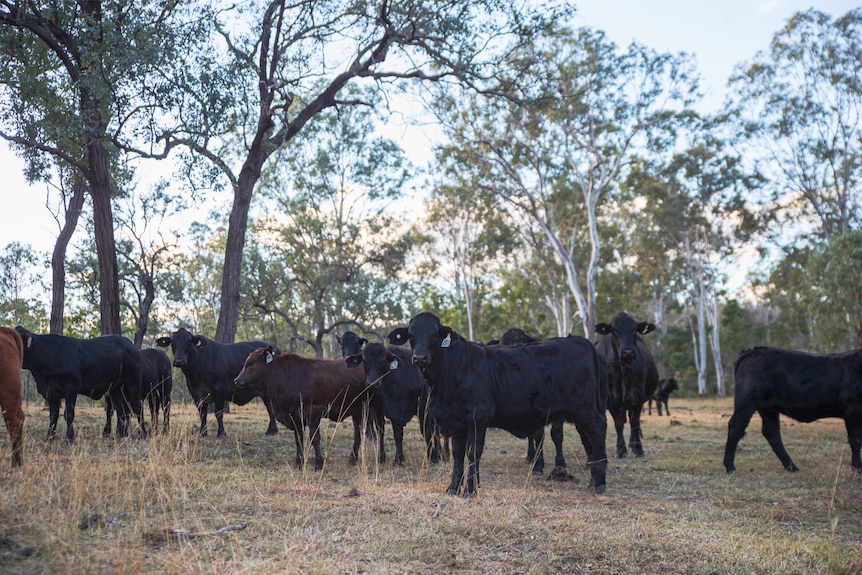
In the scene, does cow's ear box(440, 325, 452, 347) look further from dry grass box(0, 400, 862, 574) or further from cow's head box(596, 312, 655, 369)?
cow's head box(596, 312, 655, 369)

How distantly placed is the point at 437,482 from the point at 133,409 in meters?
6.67

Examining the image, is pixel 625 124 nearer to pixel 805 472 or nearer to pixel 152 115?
pixel 152 115

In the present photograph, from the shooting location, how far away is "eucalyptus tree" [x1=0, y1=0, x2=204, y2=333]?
14.2 m

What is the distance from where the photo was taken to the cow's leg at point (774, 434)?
36.0ft

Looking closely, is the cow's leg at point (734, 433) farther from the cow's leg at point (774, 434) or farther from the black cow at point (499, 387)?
the black cow at point (499, 387)

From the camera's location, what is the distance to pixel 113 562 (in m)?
4.93

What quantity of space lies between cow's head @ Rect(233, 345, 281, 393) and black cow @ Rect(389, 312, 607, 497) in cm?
266

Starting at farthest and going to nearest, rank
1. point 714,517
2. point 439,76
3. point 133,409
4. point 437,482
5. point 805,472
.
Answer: point 439,76 → point 133,409 → point 805,472 → point 437,482 → point 714,517

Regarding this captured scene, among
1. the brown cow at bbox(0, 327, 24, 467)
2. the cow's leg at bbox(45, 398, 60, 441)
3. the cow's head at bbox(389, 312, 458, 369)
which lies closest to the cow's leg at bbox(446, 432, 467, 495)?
the cow's head at bbox(389, 312, 458, 369)

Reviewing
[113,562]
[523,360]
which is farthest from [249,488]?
[523,360]

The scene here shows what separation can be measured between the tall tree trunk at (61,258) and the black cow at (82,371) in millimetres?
9646

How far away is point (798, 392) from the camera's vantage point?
11.0 m

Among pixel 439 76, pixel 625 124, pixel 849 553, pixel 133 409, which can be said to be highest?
pixel 625 124

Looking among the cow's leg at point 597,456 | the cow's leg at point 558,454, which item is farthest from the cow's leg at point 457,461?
the cow's leg at point 558,454
